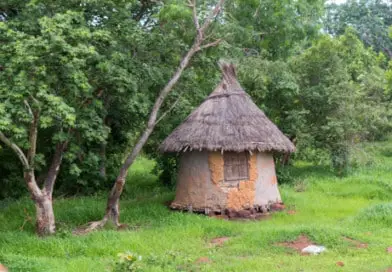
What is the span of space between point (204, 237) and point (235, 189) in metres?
2.66

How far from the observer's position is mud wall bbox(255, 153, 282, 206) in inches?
539

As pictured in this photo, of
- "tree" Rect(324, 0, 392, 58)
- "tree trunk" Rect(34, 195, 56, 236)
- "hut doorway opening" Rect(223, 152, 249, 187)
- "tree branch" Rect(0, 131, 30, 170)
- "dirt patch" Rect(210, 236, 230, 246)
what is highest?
"tree" Rect(324, 0, 392, 58)

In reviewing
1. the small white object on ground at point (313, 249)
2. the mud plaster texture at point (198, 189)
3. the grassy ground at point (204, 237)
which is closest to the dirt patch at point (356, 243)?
the grassy ground at point (204, 237)

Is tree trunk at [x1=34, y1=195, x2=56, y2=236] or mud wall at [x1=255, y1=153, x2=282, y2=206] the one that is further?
mud wall at [x1=255, y1=153, x2=282, y2=206]

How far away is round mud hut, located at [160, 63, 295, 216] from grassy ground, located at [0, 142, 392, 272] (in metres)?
0.78

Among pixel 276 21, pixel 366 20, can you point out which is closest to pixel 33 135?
pixel 276 21

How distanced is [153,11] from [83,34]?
6.59 meters

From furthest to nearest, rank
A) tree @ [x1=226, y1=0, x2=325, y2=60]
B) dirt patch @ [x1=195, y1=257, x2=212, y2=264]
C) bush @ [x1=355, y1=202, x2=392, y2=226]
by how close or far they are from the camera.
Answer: tree @ [x1=226, y1=0, x2=325, y2=60] < bush @ [x1=355, y1=202, x2=392, y2=226] < dirt patch @ [x1=195, y1=257, x2=212, y2=264]

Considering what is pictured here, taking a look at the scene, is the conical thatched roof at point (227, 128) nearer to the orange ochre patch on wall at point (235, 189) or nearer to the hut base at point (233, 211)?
the orange ochre patch on wall at point (235, 189)

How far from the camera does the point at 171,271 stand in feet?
26.3

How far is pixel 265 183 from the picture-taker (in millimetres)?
13883

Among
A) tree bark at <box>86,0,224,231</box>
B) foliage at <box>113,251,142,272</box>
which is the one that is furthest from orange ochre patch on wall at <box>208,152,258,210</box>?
foliage at <box>113,251,142,272</box>

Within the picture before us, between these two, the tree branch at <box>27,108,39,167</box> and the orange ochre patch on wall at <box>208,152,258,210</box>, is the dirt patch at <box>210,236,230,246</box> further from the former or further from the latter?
the tree branch at <box>27,108,39,167</box>

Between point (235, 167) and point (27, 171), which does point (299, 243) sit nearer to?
point (235, 167)
